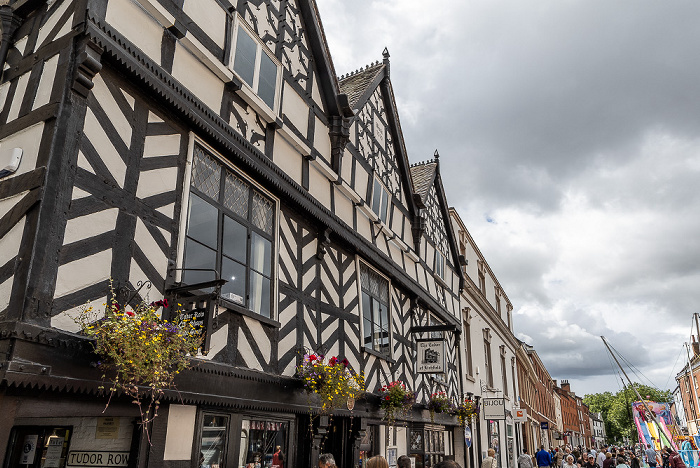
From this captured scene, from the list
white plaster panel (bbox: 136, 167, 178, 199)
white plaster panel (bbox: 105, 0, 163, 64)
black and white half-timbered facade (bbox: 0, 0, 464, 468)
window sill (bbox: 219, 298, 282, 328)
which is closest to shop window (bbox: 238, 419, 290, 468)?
black and white half-timbered facade (bbox: 0, 0, 464, 468)

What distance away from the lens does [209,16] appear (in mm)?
7078

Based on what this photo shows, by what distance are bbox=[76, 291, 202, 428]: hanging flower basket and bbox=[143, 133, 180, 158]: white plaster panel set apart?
1757 mm

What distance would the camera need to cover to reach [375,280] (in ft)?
39.2

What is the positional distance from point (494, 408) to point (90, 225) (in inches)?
667

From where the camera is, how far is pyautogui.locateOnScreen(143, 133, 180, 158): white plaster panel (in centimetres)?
578

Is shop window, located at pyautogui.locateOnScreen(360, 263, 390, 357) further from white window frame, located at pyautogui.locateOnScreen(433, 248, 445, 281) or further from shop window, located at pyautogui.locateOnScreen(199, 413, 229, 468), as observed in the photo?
white window frame, located at pyautogui.locateOnScreen(433, 248, 445, 281)

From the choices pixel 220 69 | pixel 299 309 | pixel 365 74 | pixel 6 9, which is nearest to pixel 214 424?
pixel 299 309

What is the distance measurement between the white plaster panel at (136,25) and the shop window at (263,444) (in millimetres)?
4769

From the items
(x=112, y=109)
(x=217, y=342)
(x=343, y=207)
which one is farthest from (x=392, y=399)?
(x=112, y=109)

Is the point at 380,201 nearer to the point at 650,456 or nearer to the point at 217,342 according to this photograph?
the point at 217,342

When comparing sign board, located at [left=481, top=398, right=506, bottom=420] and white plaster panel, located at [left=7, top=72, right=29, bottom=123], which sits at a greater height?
white plaster panel, located at [left=7, top=72, right=29, bottom=123]

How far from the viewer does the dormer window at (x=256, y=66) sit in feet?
25.1

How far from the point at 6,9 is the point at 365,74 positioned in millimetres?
9816

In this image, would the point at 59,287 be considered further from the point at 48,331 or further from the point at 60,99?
the point at 60,99
